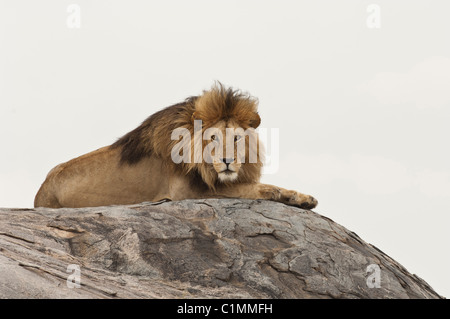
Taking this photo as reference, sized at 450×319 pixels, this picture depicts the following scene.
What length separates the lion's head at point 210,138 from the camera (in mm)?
8195

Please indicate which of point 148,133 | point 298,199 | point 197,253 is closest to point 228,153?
point 298,199

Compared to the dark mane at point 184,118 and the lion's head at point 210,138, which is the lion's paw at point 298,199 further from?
the dark mane at point 184,118

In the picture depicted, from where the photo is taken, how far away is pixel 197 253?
7.23m

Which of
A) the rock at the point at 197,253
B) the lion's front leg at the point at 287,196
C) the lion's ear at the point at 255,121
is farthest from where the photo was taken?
the lion's ear at the point at 255,121

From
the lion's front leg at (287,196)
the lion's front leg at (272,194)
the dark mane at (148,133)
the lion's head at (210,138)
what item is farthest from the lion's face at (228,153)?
the dark mane at (148,133)

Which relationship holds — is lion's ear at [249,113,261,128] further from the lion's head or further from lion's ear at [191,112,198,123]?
lion's ear at [191,112,198,123]

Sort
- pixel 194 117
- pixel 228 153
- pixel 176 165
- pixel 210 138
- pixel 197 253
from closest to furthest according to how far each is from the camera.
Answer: pixel 197 253, pixel 228 153, pixel 210 138, pixel 194 117, pixel 176 165

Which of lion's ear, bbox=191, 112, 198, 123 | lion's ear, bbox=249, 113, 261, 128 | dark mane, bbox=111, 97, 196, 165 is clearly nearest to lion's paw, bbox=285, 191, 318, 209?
lion's ear, bbox=249, 113, 261, 128

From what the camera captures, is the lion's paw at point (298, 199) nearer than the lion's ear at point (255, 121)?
Yes

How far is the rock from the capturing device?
6590 millimetres

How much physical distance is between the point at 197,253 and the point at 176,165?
1.65m

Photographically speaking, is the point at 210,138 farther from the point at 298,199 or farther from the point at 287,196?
the point at 298,199
